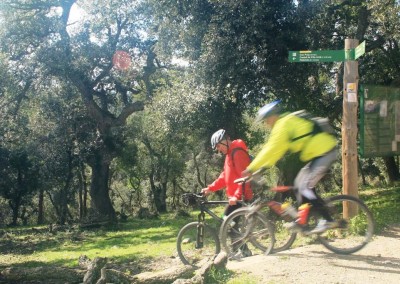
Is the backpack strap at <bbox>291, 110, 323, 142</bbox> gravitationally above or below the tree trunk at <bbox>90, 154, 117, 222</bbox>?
above

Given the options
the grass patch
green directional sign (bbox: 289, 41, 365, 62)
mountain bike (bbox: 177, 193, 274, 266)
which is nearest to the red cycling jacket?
mountain bike (bbox: 177, 193, 274, 266)

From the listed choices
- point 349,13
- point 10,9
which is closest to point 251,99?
point 349,13

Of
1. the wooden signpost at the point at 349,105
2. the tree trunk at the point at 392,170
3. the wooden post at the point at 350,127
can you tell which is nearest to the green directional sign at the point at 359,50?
the wooden signpost at the point at 349,105

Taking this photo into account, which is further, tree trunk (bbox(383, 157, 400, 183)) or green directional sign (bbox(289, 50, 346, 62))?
tree trunk (bbox(383, 157, 400, 183))

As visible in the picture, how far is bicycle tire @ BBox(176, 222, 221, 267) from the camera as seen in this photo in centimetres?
682

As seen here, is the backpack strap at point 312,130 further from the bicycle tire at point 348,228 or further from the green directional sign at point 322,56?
the green directional sign at point 322,56

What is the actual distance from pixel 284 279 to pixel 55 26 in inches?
690

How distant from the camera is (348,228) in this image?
643 centimetres

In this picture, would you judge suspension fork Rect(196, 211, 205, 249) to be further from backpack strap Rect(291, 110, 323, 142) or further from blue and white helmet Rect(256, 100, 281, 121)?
backpack strap Rect(291, 110, 323, 142)

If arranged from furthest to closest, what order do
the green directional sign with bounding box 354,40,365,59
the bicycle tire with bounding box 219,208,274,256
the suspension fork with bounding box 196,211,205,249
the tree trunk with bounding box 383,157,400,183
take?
the tree trunk with bounding box 383,157,400,183 < the green directional sign with bounding box 354,40,365,59 < the suspension fork with bounding box 196,211,205,249 < the bicycle tire with bounding box 219,208,274,256

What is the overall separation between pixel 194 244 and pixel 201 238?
0.76ft

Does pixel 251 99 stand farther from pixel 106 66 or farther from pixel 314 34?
pixel 106 66

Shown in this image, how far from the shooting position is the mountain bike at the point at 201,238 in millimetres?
6406

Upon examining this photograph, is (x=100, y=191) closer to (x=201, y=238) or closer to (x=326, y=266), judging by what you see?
→ (x=201, y=238)
